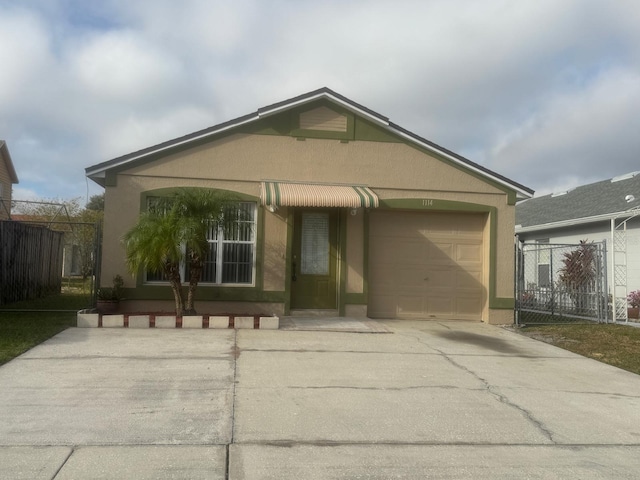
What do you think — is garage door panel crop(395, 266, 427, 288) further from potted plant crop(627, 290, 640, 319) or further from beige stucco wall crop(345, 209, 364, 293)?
potted plant crop(627, 290, 640, 319)

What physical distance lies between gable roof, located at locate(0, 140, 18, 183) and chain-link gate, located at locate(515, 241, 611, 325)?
934 inches

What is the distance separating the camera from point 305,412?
5.55 m

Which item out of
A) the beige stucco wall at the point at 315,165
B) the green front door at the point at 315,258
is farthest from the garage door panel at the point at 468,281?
the green front door at the point at 315,258

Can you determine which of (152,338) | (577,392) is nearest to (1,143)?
(152,338)

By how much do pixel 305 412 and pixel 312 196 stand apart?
19.6ft

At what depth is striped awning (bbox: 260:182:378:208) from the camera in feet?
35.4

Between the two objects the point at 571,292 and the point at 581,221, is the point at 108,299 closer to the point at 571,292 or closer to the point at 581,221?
the point at 571,292

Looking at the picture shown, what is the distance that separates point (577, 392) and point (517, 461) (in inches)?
104

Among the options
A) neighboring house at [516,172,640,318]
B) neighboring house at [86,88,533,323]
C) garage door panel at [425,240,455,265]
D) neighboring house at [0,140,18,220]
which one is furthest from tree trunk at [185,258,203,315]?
neighboring house at [0,140,18,220]

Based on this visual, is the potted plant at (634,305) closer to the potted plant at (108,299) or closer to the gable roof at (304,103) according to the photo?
the gable roof at (304,103)

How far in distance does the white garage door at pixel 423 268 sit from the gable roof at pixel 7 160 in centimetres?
2141

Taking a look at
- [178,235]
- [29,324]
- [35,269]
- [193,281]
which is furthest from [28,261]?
[178,235]

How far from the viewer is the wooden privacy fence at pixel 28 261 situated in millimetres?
13023

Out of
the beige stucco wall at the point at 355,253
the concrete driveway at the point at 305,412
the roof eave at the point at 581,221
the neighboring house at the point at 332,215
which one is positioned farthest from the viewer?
the roof eave at the point at 581,221
